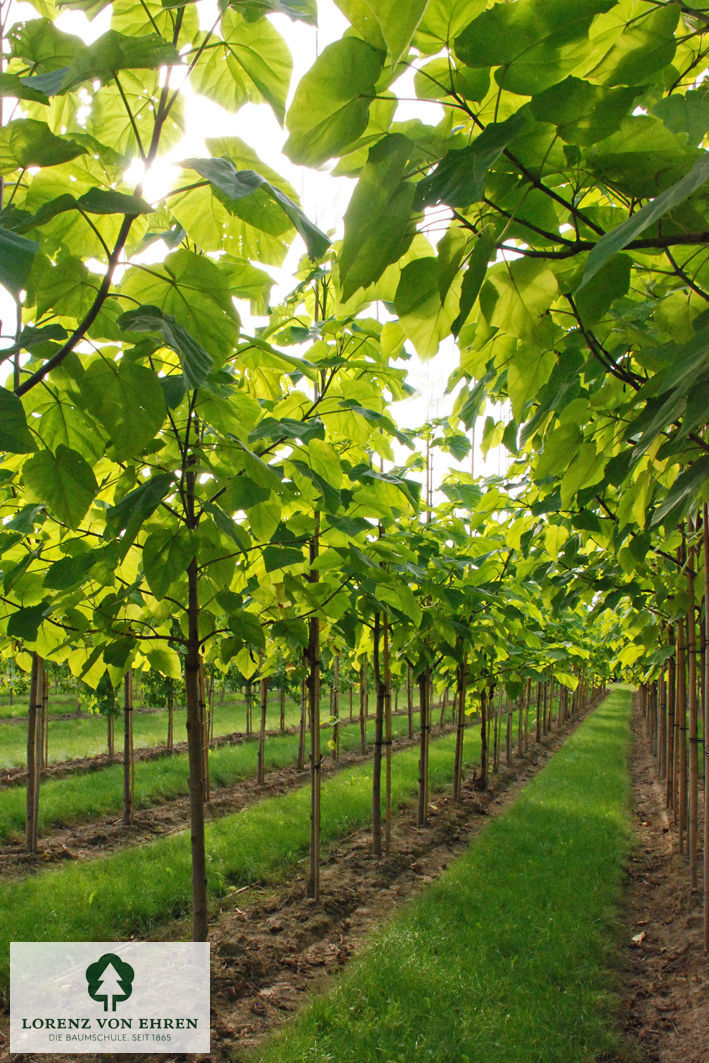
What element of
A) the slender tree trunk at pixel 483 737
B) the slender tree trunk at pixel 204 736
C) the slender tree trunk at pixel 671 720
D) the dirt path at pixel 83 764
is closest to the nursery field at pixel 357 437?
the slender tree trunk at pixel 204 736

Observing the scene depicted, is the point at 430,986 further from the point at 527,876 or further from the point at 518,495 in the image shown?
the point at 518,495

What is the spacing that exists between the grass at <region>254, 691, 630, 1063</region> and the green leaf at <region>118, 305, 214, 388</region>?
10.9 feet

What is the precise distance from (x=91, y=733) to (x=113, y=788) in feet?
22.4

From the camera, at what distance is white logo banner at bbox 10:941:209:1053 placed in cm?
317

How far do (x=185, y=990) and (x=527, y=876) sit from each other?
3294 mm

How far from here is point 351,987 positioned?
381 centimetres

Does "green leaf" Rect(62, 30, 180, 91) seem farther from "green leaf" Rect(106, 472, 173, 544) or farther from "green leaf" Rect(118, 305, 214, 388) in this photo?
"green leaf" Rect(106, 472, 173, 544)

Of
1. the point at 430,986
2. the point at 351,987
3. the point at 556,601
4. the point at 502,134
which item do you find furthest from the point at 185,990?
the point at 502,134

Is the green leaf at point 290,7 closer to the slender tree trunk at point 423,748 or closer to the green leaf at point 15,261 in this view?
the green leaf at point 15,261

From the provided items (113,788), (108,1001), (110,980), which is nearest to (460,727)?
(113,788)

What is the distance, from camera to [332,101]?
61cm

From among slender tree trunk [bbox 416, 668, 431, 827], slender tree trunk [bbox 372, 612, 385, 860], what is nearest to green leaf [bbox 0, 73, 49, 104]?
slender tree trunk [bbox 372, 612, 385, 860]

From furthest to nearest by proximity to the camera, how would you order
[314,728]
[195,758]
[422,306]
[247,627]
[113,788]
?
[113,788], [314,728], [195,758], [247,627], [422,306]

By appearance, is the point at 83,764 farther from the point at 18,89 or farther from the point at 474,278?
the point at 474,278
